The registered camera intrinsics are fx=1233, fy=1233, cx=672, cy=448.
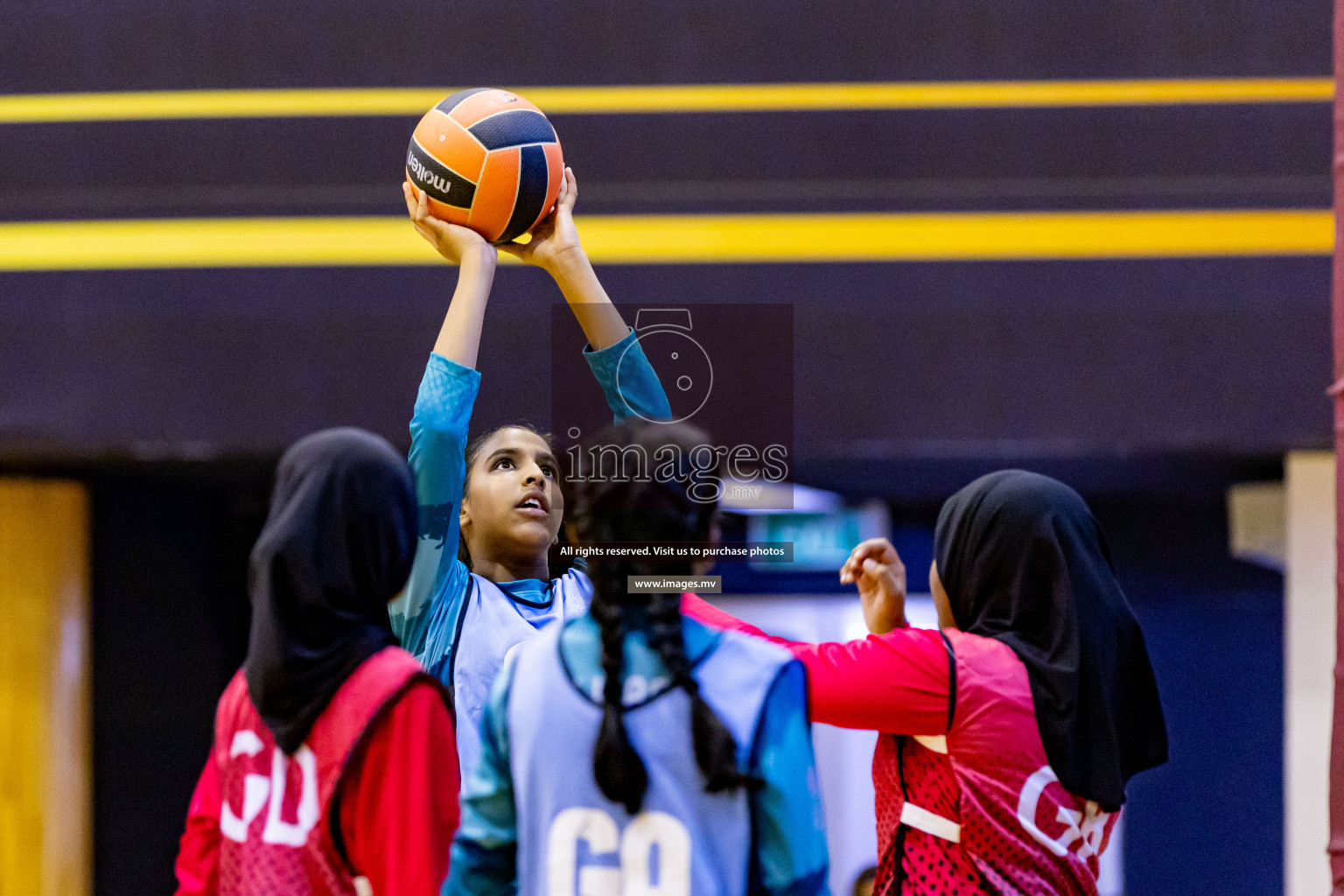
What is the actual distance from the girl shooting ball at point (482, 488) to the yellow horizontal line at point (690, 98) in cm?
278

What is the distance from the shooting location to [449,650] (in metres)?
2.54

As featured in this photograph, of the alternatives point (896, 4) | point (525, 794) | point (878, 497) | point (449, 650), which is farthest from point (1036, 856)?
point (878, 497)

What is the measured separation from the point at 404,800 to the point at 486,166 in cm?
139

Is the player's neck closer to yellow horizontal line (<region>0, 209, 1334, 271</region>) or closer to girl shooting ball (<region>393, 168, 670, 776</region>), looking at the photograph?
girl shooting ball (<region>393, 168, 670, 776</region>)

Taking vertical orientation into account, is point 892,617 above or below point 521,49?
below

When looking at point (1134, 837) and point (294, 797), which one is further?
point (1134, 837)

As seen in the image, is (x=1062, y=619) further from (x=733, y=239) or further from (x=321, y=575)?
(x=733, y=239)

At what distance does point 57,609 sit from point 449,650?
14.6 ft

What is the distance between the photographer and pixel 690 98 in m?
5.39

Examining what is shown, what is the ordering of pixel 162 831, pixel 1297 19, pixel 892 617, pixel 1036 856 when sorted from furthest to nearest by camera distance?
1. pixel 162 831
2. pixel 1297 19
3. pixel 892 617
4. pixel 1036 856

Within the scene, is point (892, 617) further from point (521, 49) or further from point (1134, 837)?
point (1134, 837)

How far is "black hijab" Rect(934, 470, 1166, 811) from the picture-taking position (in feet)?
7.32

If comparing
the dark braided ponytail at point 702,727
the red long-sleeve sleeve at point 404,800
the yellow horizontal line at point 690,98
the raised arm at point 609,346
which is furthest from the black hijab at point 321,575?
the yellow horizontal line at point 690,98

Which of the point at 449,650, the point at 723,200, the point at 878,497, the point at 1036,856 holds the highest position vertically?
the point at 723,200
